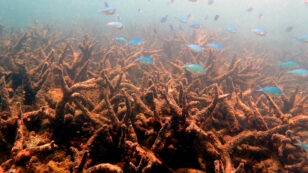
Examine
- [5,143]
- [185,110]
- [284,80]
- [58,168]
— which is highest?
[185,110]

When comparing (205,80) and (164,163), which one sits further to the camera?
(205,80)

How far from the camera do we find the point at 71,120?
2.02 meters

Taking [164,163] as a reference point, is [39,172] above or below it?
above

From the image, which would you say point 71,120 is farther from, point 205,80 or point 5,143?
point 205,80

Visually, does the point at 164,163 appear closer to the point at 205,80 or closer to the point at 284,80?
the point at 205,80

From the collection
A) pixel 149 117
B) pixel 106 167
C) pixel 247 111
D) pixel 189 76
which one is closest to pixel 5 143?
pixel 106 167

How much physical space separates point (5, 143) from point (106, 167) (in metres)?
1.31

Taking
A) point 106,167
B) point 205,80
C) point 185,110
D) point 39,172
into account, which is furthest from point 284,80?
point 39,172

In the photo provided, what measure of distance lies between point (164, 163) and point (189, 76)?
11.1 ft

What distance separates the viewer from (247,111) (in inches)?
96.7

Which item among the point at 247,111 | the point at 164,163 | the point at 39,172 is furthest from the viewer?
the point at 247,111

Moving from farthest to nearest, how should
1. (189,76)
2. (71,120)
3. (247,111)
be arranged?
1. (189,76)
2. (247,111)
3. (71,120)

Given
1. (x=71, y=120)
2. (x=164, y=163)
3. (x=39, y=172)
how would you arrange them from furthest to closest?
(x=71, y=120), (x=164, y=163), (x=39, y=172)

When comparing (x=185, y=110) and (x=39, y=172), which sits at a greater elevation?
(x=185, y=110)
